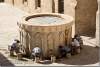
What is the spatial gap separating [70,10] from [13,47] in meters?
6.22

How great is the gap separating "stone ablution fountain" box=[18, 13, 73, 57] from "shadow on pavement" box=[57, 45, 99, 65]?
42.2 inches

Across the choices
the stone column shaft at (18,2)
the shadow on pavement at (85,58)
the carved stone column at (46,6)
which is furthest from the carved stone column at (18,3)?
the shadow on pavement at (85,58)

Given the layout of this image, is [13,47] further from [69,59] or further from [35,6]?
[35,6]

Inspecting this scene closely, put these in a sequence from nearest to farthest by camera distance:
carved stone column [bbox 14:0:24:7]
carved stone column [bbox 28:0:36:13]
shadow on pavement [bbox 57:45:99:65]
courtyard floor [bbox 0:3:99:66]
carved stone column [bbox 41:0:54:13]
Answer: courtyard floor [bbox 0:3:99:66], shadow on pavement [bbox 57:45:99:65], carved stone column [bbox 41:0:54:13], carved stone column [bbox 28:0:36:13], carved stone column [bbox 14:0:24:7]

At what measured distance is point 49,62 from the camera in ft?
66.5

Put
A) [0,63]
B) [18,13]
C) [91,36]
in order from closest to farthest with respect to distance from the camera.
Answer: [0,63] → [91,36] → [18,13]

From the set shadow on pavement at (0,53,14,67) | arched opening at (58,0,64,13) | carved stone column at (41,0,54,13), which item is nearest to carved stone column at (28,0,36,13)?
carved stone column at (41,0,54,13)

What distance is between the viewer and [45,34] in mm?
20828

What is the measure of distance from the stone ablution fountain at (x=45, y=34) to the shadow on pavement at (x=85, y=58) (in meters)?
1.07

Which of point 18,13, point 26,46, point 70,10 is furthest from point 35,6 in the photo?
point 26,46

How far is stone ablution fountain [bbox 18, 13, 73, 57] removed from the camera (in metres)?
20.8

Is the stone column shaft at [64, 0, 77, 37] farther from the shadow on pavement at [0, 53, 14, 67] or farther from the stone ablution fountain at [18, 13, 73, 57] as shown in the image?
the shadow on pavement at [0, 53, 14, 67]

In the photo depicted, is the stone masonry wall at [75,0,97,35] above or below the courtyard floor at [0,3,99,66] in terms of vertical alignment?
above

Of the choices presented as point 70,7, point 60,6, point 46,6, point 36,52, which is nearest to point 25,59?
point 36,52
